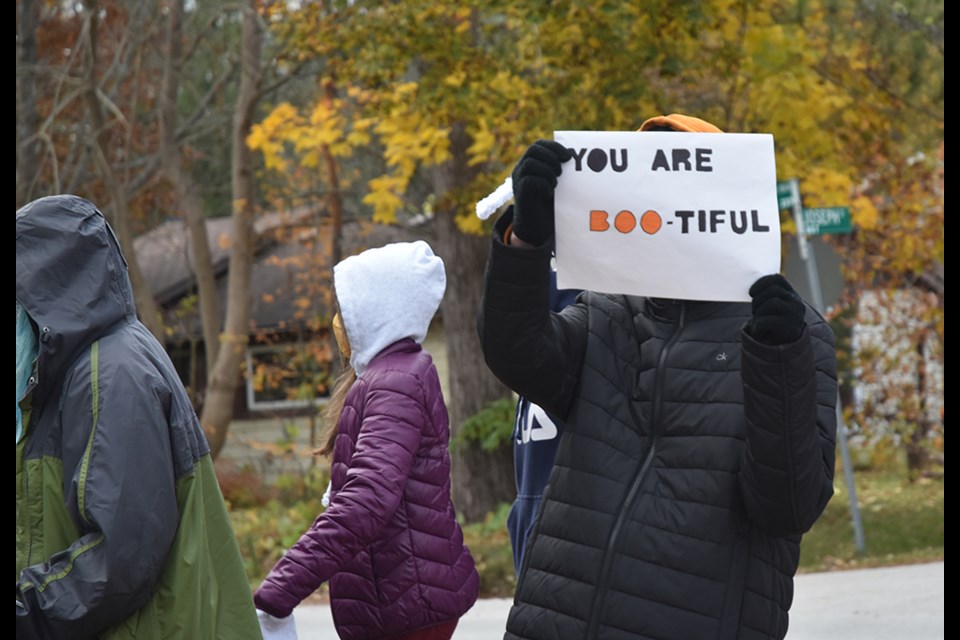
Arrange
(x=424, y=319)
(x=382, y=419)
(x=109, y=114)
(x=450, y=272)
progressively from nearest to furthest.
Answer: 1. (x=382, y=419)
2. (x=424, y=319)
3. (x=450, y=272)
4. (x=109, y=114)

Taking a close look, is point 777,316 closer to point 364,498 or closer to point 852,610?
point 364,498

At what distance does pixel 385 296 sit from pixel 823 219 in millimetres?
7876

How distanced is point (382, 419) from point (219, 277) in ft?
96.2

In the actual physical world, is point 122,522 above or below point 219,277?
above

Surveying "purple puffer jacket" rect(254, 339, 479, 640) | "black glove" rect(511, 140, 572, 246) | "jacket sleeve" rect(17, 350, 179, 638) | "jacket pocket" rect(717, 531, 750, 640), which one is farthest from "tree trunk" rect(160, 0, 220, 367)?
"jacket pocket" rect(717, 531, 750, 640)

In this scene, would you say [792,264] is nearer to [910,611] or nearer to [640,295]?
[910,611]

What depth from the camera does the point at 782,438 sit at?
3.14 m

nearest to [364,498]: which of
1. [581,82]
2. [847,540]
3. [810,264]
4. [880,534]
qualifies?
[581,82]

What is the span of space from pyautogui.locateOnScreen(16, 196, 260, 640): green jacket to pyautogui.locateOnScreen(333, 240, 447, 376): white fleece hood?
1.09 m

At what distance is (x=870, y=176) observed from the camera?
1694cm

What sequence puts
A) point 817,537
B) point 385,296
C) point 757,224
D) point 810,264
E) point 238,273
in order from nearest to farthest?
point 757,224 < point 385,296 < point 810,264 < point 817,537 < point 238,273

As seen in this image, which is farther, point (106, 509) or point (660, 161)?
point (660, 161)

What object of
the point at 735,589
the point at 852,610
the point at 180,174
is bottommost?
the point at 852,610

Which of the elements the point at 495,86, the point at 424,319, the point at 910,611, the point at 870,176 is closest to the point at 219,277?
the point at 870,176
